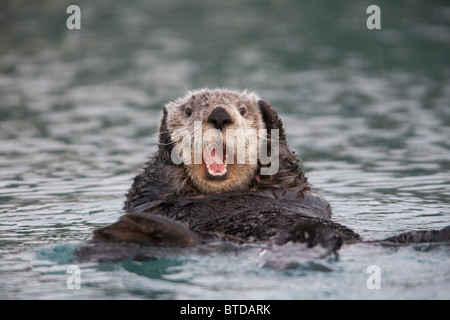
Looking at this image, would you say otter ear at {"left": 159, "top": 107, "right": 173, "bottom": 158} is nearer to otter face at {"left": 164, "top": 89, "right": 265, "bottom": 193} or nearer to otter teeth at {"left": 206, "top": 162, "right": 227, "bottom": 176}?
otter face at {"left": 164, "top": 89, "right": 265, "bottom": 193}

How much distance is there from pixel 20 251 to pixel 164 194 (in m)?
1.14

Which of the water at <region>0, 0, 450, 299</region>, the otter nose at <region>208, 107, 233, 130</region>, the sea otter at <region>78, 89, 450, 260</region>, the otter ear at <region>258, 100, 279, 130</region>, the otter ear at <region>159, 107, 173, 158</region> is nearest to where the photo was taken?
the water at <region>0, 0, 450, 299</region>

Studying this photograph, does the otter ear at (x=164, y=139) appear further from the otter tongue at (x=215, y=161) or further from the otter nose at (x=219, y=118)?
the otter nose at (x=219, y=118)

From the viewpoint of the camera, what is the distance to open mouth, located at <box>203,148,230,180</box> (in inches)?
207

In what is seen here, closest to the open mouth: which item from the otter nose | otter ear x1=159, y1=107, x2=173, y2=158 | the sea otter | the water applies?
the sea otter

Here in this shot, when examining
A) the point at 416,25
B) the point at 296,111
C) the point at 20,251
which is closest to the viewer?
the point at 20,251

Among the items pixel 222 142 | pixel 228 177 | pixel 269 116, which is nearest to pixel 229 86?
pixel 269 116

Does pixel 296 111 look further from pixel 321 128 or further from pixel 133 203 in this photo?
pixel 133 203

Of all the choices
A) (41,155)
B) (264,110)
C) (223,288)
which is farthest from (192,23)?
(223,288)

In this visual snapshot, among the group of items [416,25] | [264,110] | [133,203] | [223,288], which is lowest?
[223,288]

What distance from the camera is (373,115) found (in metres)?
10.2

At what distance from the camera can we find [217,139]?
516 cm

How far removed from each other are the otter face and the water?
1013mm

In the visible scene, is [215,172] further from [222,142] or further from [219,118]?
[219,118]
